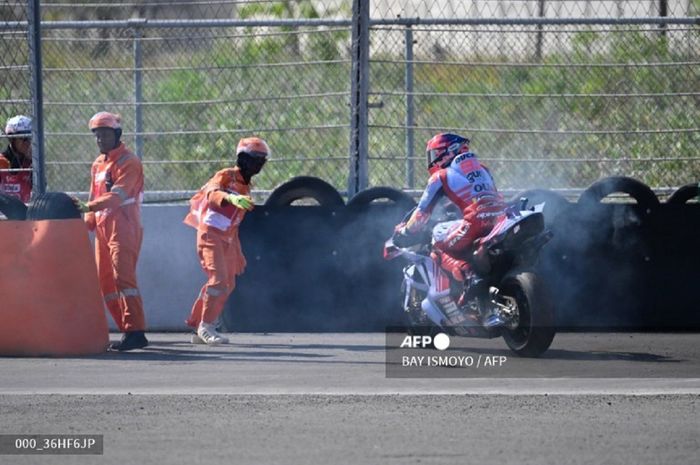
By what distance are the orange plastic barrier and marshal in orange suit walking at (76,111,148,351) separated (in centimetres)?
32

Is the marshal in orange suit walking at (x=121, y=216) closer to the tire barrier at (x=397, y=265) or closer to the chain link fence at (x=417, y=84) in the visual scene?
the tire barrier at (x=397, y=265)

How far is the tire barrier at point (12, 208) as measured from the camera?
11297mm

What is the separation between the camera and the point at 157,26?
43.0ft

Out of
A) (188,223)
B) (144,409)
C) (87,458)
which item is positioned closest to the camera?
(87,458)

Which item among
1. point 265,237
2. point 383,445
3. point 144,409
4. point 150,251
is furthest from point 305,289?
point 383,445

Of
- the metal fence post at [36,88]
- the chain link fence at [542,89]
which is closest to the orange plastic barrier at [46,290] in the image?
the metal fence post at [36,88]

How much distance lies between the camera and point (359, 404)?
8633mm

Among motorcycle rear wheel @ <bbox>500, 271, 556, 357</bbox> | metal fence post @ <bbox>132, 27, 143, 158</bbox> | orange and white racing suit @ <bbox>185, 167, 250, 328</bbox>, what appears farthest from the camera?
metal fence post @ <bbox>132, 27, 143, 158</bbox>

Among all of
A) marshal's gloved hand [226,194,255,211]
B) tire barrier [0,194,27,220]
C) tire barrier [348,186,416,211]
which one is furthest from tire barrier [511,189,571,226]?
tire barrier [0,194,27,220]

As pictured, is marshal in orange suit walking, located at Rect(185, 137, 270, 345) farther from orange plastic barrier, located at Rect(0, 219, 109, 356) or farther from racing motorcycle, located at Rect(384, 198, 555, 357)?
racing motorcycle, located at Rect(384, 198, 555, 357)

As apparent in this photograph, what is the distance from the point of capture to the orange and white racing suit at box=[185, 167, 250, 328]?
11.6m

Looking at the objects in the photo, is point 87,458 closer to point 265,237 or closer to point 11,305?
point 11,305

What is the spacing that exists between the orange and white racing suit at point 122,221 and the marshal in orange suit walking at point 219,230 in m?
0.56

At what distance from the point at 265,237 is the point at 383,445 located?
533 centimetres
